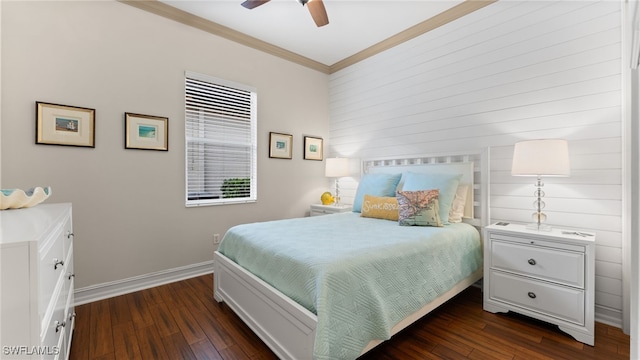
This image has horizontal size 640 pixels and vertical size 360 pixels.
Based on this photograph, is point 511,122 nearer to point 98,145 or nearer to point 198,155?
point 198,155

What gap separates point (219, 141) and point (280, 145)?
2.74 feet

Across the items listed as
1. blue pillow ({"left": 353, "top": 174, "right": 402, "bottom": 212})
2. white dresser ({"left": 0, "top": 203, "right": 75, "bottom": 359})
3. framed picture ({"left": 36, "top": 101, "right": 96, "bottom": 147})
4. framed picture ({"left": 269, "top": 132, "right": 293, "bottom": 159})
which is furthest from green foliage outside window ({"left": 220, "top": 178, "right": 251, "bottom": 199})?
white dresser ({"left": 0, "top": 203, "right": 75, "bottom": 359})

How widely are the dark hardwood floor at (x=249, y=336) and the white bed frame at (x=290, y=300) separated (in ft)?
0.49

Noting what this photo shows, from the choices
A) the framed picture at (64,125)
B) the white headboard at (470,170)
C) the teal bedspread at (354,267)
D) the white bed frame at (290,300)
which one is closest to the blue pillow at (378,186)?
the white headboard at (470,170)

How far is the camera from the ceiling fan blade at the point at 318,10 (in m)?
2.30

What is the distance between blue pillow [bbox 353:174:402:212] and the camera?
122 inches

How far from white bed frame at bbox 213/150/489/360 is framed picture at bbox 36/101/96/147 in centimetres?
157

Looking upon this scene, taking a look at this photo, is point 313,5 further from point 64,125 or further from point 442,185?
point 64,125

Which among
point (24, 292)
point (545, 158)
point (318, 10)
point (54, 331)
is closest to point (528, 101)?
point (545, 158)

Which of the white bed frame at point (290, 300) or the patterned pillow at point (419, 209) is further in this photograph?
the patterned pillow at point (419, 209)

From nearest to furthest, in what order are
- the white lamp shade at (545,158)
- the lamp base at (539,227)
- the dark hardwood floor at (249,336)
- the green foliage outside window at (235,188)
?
1. the dark hardwood floor at (249,336)
2. the white lamp shade at (545,158)
3. the lamp base at (539,227)
4. the green foliage outside window at (235,188)

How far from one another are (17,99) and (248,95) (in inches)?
81.6

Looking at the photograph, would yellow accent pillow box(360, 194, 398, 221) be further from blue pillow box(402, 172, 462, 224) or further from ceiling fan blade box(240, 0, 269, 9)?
ceiling fan blade box(240, 0, 269, 9)

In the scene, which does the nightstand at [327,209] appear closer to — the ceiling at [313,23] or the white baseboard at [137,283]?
the white baseboard at [137,283]
